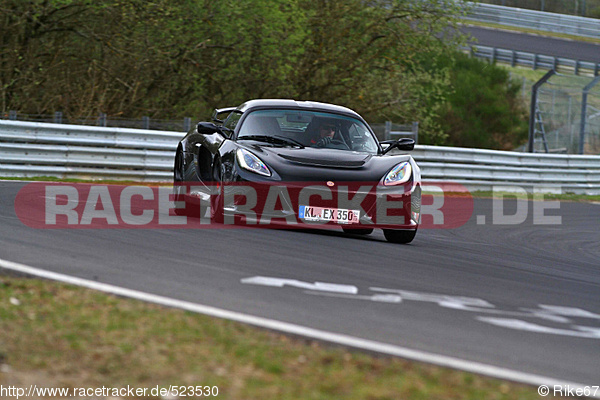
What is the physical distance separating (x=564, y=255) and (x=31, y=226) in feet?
18.7

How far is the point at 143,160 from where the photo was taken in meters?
17.7

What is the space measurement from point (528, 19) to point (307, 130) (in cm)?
4237

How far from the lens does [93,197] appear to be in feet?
39.7

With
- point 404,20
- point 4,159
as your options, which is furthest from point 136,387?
point 404,20

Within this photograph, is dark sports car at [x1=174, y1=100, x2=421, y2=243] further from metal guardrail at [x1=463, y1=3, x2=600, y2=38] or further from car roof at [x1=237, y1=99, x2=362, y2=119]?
metal guardrail at [x1=463, y1=3, x2=600, y2=38]

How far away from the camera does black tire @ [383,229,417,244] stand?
9484mm

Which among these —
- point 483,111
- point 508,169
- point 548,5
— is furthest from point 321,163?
point 548,5

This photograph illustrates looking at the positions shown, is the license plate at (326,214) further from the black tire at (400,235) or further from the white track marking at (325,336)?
the white track marking at (325,336)

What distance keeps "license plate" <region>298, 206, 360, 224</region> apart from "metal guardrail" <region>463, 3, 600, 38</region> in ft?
138

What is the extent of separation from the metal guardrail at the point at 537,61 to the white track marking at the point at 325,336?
1338 inches

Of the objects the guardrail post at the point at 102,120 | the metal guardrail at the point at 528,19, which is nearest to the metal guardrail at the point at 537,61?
the metal guardrail at the point at 528,19

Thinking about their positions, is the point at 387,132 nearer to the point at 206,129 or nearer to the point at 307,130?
the point at 307,130

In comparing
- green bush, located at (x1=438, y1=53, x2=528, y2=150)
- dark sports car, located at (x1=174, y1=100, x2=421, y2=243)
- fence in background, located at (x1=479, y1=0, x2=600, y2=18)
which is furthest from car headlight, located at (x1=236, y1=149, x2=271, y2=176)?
fence in background, located at (x1=479, y1=0, x2=600, y2=18)

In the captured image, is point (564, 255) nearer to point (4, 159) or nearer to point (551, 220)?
point (551, 220)
